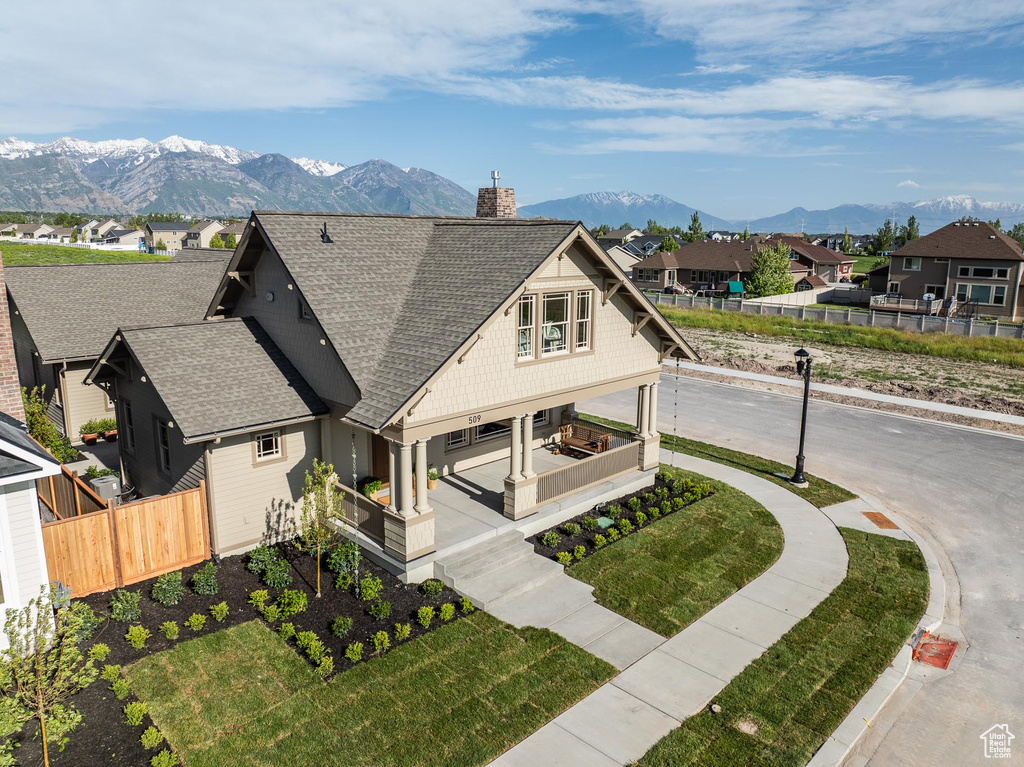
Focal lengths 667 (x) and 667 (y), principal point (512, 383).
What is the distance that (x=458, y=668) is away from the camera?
454 inches

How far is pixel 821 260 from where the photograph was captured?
287 feet

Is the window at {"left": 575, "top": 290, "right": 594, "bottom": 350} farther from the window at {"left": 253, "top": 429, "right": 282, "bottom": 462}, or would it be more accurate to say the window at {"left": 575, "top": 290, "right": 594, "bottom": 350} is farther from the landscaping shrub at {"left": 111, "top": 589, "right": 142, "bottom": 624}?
the landscaping shrub at {"left": 111, "top": 589, "right": 142, "bottom": 624}

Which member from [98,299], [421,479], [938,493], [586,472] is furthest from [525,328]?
[98,299]

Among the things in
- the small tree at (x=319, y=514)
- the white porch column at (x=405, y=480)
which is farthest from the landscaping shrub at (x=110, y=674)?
the white porch column at (x=405, y=480)

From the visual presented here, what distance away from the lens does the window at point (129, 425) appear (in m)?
17.9

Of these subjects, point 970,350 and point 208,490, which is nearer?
point 208,490

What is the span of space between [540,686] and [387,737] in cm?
264

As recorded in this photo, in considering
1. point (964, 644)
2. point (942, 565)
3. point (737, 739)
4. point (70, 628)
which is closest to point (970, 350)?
point (942, 565)

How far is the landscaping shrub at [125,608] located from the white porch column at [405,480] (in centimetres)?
521

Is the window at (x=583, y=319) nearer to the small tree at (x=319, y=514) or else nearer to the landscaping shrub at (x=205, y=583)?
the small tree at (x=319, y=514)

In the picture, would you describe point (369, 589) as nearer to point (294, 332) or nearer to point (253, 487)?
point (253, 487)

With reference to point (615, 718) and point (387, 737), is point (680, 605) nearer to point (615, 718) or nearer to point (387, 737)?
point (615, 718)

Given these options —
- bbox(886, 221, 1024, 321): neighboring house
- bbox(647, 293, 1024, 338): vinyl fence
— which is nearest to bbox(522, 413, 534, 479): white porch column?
bbox(647, 293, 1024, 338): vinyl fence

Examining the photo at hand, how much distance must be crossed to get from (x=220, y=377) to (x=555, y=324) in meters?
8.11
